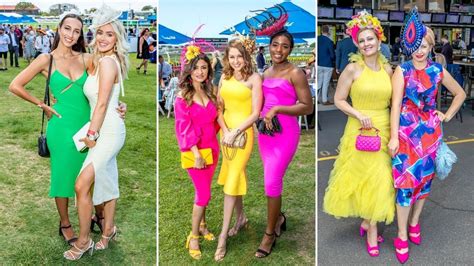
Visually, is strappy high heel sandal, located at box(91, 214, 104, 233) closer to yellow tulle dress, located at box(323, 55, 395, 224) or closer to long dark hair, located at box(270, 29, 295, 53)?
yellow tulle dress, located at box(323, 55, 395, 224)

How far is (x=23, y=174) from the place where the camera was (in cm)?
470

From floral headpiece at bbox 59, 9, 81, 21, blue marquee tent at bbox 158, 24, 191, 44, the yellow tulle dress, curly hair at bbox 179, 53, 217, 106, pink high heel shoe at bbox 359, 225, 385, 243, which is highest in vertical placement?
floral headpiece at bbox 59, 9, 81, 21

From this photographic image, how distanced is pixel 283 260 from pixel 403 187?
0.91 m

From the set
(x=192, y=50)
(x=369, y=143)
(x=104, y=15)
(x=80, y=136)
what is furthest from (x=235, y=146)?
(x=104, y=15)

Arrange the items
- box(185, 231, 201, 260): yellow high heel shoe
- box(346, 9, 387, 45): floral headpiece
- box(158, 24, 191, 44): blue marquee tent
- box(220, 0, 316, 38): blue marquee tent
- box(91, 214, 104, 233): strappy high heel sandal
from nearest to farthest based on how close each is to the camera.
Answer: box(158, 24, 191, 44): blue marquee tent < box(220, 0, 316, 38): blue marquee tent < box(346, 9, 387, 45): floral headpiece < box(185, 231, 201, 260): yellow high heel shoe < box(91, 214, 104, 233): strappy high heel sandal

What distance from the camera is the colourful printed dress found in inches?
118

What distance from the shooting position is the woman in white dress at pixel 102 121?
2873mm

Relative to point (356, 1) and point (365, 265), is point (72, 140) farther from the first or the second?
point (356, 1)

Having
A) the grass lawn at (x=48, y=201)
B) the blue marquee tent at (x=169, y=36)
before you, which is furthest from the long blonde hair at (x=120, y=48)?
the grass lawn at (x=48, y=201)

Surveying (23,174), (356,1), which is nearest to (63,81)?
(23,174)

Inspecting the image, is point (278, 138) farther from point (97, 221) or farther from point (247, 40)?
point (97, 221)

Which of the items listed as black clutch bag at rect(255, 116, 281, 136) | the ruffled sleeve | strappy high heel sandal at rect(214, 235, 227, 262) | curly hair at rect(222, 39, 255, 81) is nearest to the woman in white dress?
the ruffled sleeve

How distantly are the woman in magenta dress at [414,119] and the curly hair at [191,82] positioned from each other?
1151 millimetres

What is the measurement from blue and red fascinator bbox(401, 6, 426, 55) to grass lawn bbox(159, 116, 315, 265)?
145cm
